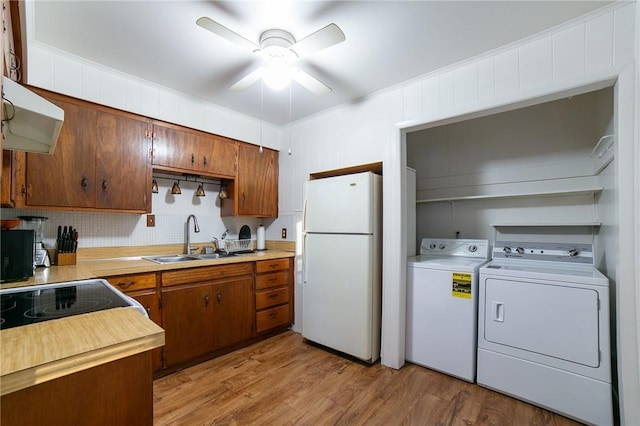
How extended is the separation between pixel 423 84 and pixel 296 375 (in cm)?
259

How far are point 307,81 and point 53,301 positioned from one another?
1823 mm

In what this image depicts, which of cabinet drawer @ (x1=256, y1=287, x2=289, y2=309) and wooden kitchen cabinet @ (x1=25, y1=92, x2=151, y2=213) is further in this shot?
cabinet drawer @ (x1=256, y1=287, x2=289, y2=309)

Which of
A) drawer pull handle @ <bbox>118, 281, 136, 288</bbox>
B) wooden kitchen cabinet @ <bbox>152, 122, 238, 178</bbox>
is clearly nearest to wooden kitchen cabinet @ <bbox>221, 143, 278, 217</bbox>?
wooden kitchen cabinet @ <bbox>152, 122, 238, 178</bbox>

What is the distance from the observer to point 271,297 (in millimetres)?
3045

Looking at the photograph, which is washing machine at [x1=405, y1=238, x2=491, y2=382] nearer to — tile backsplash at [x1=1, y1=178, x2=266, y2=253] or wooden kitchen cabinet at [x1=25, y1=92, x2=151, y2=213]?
tile backsplash at [x1=1, y1=178, x2=266, y2=253]

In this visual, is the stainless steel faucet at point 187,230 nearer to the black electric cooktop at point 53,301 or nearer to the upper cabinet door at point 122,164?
the upper cabinet door at point 122,164

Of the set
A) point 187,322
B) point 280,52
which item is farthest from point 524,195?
point 187,322

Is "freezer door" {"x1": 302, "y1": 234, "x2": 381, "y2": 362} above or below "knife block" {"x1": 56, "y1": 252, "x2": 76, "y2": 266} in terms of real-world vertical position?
below

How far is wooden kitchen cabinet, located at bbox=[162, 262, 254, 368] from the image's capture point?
2297mm

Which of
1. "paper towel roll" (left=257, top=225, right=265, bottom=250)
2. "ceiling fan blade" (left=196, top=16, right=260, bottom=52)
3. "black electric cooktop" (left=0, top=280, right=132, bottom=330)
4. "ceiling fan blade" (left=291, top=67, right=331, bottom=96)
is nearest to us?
"black electric cooktop" (left=0, top=280, right=132, bottom=330)

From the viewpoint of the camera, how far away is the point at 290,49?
1793mm

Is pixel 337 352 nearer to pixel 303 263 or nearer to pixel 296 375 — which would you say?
pixel 296 375

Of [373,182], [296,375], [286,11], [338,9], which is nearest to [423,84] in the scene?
[373,182]

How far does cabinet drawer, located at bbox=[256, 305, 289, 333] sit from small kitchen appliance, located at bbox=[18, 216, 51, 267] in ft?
5.67
